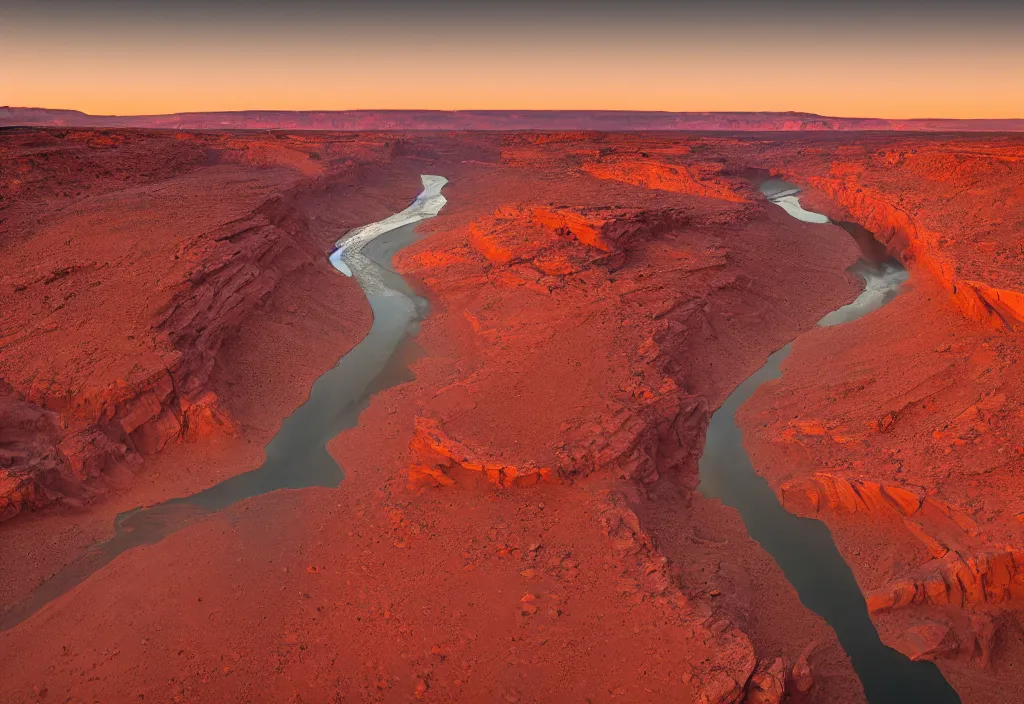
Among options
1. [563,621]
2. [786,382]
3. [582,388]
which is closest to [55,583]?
[563,621]

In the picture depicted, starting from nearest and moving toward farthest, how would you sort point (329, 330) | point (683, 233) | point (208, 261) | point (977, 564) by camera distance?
point (977, 564), point (208, 261), point (329, 330), point (683, 233)

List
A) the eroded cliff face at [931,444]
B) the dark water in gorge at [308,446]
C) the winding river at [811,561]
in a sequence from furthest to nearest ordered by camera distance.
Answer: the dark water in gorge at [308,446] < the eroded cliff face at [931,444] < the winding river at [811,561]

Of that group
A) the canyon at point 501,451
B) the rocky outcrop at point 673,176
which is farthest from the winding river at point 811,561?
the rocky outcrop at point 673,176

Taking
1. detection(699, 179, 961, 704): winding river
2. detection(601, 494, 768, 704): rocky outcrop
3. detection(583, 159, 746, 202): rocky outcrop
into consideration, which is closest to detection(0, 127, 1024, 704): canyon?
detection(601, 494, 768, 704): rocky outcrop

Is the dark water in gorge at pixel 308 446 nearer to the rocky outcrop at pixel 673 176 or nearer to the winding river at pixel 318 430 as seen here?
the winding river at pixel 318 430

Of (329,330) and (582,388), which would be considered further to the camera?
(329,330)

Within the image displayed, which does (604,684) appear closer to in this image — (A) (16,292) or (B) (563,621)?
(B) (563,621)

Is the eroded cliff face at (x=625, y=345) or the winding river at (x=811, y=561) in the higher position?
the eroded cliff face at (x=625, y=345)
